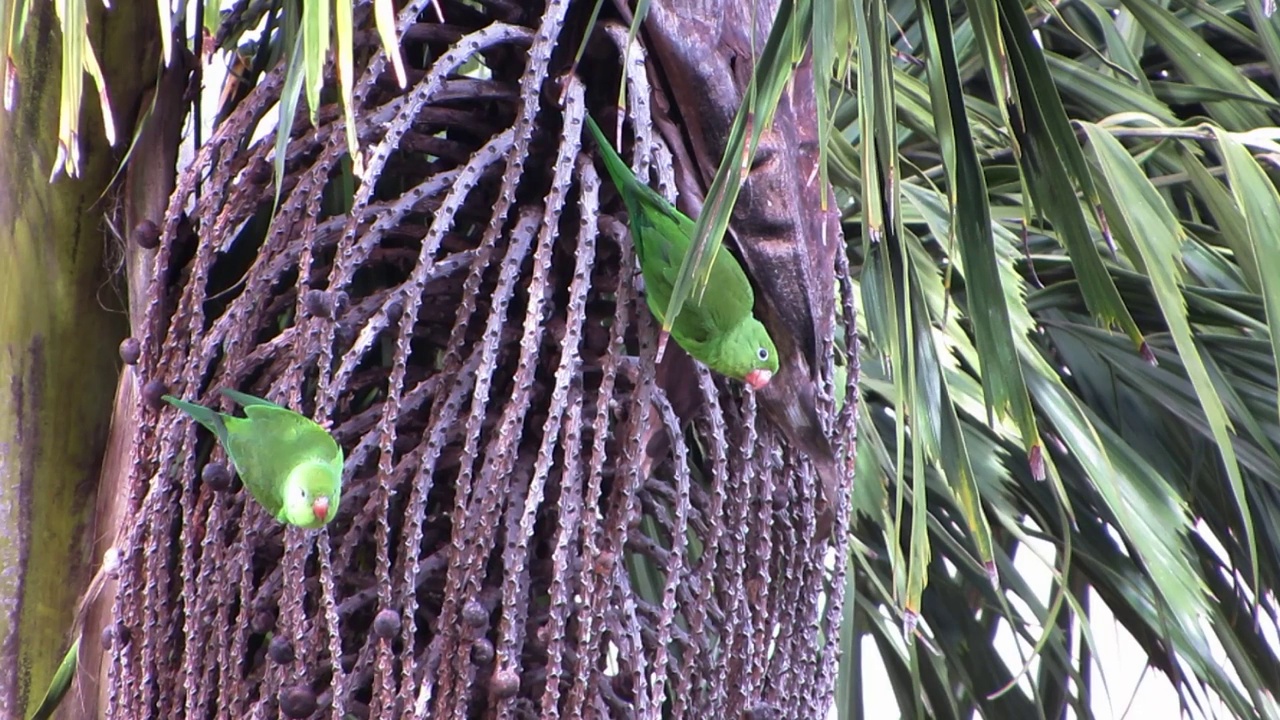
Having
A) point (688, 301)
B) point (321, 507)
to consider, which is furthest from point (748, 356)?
point (321, 507)

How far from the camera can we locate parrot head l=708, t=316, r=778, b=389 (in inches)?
24.6

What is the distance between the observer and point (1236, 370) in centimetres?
112

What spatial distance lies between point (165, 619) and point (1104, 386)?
92cm

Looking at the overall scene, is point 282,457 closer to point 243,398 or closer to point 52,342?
point 243,398

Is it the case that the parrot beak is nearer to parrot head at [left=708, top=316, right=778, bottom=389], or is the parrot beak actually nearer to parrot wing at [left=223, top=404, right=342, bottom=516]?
parrot wing at [left=223, top=404, right=342, bottom=516]

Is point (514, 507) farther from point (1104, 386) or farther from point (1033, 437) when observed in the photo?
point (1104, 386)

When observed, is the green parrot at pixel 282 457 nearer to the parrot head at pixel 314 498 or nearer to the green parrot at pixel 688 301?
the parrot head at pixel 314 498

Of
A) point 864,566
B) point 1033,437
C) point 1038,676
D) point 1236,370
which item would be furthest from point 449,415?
point 1038,676

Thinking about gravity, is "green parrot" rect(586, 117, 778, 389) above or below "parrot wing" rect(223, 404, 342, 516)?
above

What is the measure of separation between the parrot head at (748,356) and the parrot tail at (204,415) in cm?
24

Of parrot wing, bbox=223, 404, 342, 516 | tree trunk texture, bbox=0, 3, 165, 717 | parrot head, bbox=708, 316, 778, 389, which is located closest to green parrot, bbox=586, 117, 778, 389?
parrot head, bbox=708, 316, 778, 389

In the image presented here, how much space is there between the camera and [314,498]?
570 millimetres

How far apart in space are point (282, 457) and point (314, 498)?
0.02 meters

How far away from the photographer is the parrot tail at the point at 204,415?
609 mm
